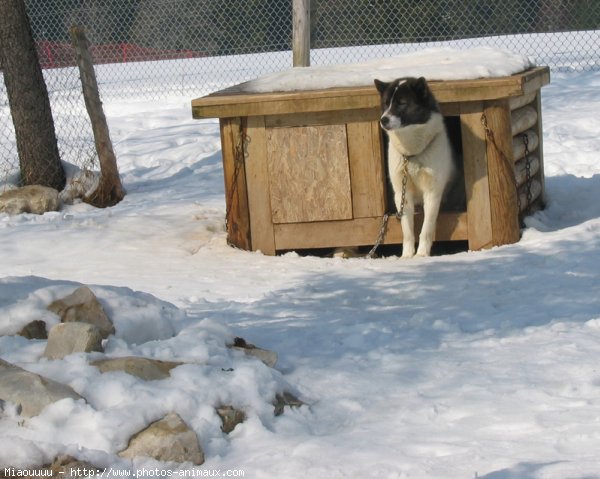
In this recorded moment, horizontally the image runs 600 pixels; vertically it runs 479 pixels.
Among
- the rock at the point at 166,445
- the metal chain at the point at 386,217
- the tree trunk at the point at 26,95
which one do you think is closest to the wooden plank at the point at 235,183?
the metal chain at the point at 386,217

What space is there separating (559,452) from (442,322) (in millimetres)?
1657

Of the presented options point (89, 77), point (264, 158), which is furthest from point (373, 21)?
point (264, 158)

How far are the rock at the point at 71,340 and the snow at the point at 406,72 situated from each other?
3338mm

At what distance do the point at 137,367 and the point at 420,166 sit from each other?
11.1 feet

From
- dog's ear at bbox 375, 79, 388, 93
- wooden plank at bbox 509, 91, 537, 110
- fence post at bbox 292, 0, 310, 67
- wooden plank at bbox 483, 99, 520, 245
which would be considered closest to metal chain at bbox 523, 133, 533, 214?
wooden plank at bbox 509, 91, 537, 110

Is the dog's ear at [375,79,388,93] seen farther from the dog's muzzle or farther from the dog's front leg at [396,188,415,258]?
the dog's front leg at [396,188,415,258]

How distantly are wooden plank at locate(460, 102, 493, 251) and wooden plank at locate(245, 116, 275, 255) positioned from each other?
1311mm

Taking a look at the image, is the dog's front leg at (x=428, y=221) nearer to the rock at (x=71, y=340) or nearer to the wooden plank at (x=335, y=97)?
the wooden plank at (x=335, y=97)

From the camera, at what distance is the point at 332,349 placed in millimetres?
4484

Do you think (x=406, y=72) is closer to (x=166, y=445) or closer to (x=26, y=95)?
(x=26, y=95)

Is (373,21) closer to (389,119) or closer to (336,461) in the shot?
(389,119)

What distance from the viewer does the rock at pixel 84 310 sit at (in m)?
4.13

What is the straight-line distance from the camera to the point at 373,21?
16.5 metres

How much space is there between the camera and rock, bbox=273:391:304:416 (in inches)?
146
